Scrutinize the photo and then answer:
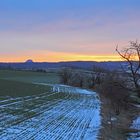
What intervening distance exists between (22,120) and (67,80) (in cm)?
8693

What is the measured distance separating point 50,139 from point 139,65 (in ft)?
143

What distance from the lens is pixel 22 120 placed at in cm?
2228

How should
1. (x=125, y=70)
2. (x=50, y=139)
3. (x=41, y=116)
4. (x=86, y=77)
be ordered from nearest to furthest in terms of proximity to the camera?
(x=50, y=139)
(x=41, y=116)
(x=125, y=70)
(x=86, y=77)

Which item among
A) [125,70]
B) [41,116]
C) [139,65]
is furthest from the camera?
[125,70]

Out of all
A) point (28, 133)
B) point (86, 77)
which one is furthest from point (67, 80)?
point (28, 133)

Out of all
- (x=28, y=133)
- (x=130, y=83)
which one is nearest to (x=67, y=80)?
(x=130, y=83)

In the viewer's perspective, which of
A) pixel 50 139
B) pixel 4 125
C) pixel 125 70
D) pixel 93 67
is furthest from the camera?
pixel 93 67

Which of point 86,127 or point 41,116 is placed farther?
point 41,116

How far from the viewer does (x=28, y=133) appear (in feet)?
60.0

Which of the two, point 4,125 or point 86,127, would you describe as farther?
point 86,127

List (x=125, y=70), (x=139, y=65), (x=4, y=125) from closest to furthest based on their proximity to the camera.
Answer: (x=4, y=125) < (x=139, y=65) < (x=125, y=70)

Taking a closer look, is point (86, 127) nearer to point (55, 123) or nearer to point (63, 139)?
point (55, 123)

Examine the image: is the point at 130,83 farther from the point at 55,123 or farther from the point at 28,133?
the point at 28,133

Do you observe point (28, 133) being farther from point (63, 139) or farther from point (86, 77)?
point (86, 77)
